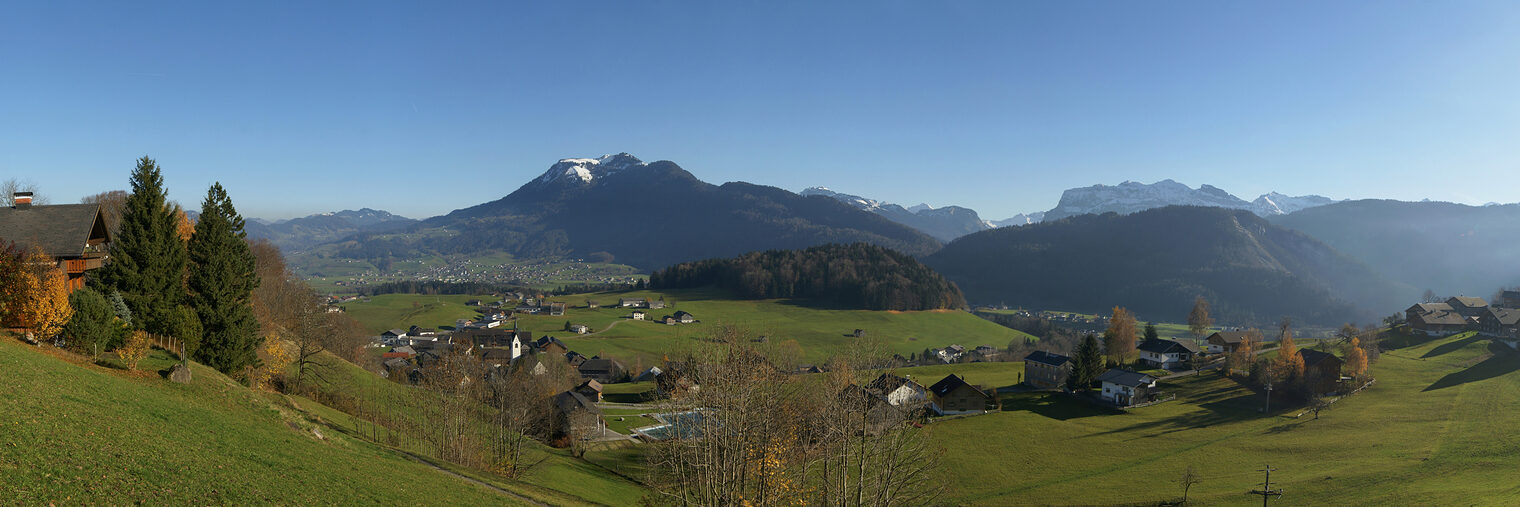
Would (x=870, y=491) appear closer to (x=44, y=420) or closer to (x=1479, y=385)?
(x=44, y=420)

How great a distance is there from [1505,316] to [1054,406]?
8111cm

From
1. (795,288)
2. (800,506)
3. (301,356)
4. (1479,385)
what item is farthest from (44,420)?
(795,288)

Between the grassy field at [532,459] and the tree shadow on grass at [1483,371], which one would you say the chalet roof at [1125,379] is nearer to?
the tree shadow on grass at [1483,371]

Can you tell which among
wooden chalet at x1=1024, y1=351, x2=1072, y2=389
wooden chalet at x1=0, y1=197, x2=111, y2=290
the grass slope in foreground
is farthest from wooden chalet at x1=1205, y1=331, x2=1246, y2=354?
wooden chalet at x1=0, y1=197, x2=111, y2=290

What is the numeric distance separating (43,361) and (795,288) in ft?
531

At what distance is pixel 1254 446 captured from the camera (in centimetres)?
5406

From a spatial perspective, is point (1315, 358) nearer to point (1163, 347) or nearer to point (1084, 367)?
point (1163, 347)

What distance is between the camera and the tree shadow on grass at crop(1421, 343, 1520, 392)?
233 feet

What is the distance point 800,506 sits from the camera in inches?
1044

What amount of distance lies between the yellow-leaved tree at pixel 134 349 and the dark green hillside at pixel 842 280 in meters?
148

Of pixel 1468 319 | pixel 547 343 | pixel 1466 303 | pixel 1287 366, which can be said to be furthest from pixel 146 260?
pixel 1466 303

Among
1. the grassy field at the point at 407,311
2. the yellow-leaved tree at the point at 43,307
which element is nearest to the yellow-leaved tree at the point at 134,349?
the yellow-leaved tree at the point at 43,307

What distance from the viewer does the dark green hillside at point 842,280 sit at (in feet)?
551

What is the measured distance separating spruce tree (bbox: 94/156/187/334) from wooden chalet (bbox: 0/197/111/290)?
217cm
